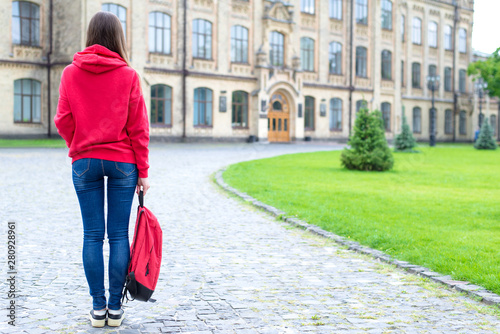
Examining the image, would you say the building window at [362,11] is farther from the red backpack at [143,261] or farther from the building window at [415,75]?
the red backpack at [143,261]

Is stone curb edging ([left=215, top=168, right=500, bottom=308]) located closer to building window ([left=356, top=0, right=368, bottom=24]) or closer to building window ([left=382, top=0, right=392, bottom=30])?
building window ([left=356, top=0, right=368, bottom=24])

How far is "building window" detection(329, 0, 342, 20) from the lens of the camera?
1766 inches

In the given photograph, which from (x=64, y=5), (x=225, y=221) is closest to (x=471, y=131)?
(x=64, y=5)

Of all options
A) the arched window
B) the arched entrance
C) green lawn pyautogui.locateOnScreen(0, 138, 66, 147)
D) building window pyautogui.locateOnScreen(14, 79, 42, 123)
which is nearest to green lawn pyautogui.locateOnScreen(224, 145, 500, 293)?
green lawn pyautogui.locateOnScreen(0, 138, 66, 147)

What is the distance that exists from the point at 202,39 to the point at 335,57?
1269 centimetres

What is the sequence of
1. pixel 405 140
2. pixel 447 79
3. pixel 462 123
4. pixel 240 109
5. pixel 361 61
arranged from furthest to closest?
pixel 462 123
pixel 447 79
pixel 361 61
pixel 240 109
pixel 405 140

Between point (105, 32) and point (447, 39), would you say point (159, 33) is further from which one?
point (105, 32)

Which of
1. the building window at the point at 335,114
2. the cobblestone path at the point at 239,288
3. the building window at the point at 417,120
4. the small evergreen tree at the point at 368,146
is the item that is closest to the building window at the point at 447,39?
the building window at the point at 417,120

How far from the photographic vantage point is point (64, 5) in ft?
111

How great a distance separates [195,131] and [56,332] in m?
33.5

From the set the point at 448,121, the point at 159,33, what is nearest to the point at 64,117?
the point at 159,33

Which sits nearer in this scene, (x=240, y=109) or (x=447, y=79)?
(x=240, y=109)

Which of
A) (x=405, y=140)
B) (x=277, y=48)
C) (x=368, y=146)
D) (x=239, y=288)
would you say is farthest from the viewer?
(x=277, y=48)

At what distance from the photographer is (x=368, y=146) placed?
19.0 metres
